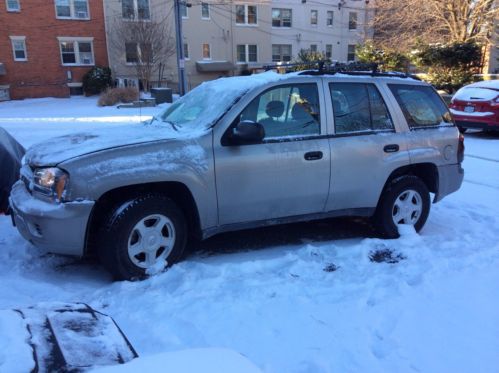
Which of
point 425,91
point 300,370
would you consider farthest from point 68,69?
point 300,370

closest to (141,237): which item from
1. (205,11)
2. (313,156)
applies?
(313,156)

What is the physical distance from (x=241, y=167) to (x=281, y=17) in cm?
3866

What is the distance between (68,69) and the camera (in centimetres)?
3253

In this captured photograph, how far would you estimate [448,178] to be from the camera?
17.7ft

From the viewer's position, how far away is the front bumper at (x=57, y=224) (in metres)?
3.66

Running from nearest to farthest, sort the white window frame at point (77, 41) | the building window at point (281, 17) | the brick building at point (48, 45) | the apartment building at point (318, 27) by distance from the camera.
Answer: the brick building at point (48, 45) < the white window frame at point (77, 41) < the building window at point (281, 17) < the apartment building at point (318, 27)

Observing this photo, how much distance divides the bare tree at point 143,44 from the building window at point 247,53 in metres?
6.52

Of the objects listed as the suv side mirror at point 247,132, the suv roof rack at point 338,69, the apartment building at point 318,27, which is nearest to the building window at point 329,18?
the apartment building at point 318,27

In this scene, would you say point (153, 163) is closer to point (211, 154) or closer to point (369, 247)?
point (211, 154)

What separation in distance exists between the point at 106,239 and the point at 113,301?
1.64 feet

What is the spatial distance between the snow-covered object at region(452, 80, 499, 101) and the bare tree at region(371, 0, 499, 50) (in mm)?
12285

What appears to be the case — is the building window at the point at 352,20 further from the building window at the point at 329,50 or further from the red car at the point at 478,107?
the red car at the point at 478,107

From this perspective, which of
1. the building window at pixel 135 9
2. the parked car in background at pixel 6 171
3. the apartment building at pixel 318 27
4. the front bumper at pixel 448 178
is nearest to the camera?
the front bumper at pixel 448 178

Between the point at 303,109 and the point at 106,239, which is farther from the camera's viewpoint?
the point at 303,109
